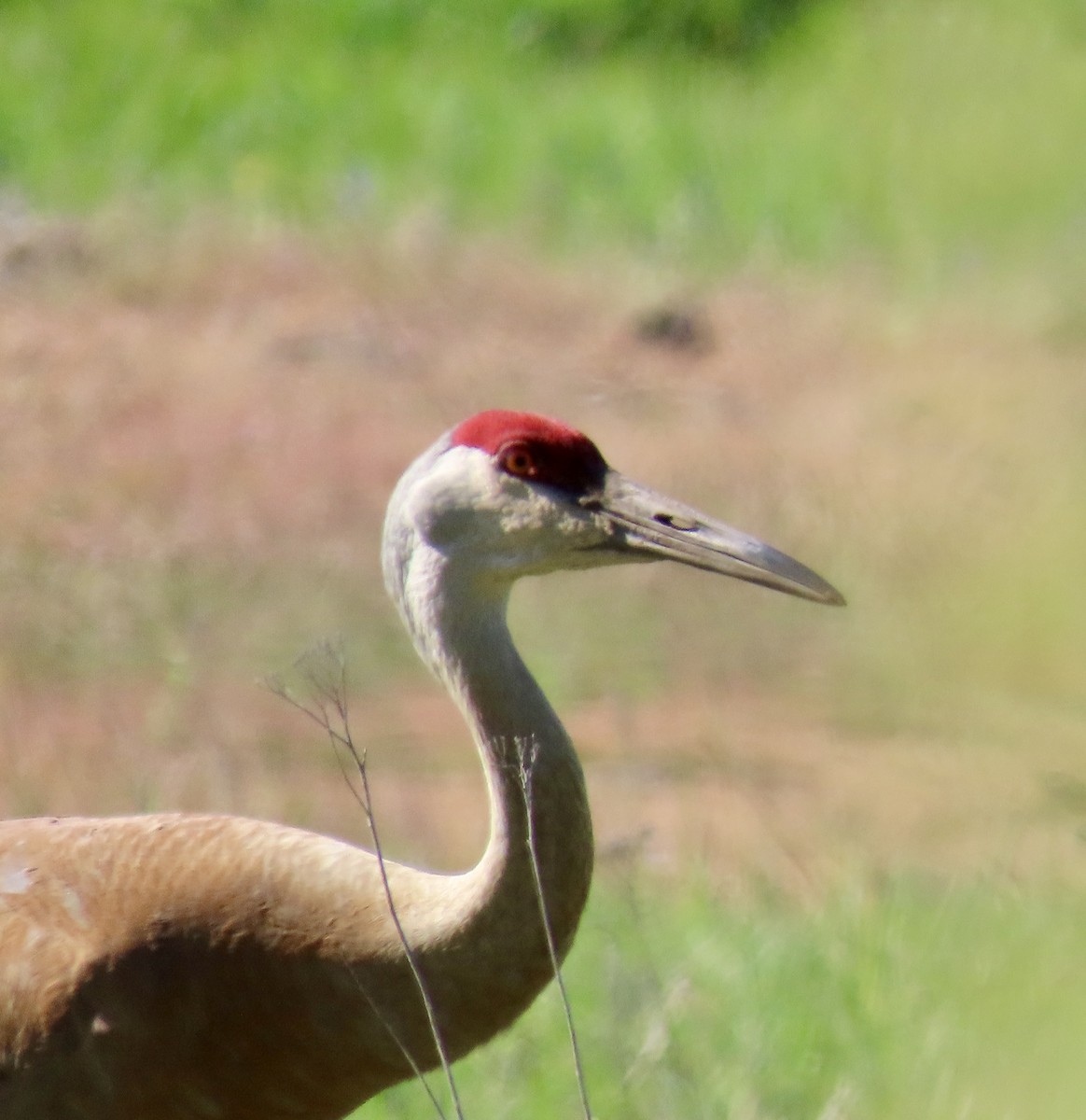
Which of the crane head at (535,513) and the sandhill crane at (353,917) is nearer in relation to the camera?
the sandhill crane at (353,917)

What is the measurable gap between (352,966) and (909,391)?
5.94 m

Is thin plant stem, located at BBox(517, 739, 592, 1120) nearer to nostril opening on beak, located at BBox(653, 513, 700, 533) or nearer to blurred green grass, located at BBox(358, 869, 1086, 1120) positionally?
nostril opening on beak, located at BBox(653, 513, 700, 533)

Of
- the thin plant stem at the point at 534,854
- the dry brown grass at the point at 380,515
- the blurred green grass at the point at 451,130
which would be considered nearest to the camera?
the thin plant stem at the point at 534,854

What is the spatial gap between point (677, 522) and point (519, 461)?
9.0 inches

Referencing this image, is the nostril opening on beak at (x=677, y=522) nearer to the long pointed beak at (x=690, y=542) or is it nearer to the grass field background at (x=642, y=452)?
the long pointed beak at (x=690, y=542)

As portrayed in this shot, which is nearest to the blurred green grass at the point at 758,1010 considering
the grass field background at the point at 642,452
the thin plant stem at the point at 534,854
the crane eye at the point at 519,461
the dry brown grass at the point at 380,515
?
the grass field background at the point at 642,452

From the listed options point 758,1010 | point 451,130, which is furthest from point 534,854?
point 451,130

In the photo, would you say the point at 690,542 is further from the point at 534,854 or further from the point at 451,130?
the point at 451,130

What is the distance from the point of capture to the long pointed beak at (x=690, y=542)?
283 centimetres

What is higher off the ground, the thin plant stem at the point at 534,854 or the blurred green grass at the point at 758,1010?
the thin plant stem at the point at 534,854

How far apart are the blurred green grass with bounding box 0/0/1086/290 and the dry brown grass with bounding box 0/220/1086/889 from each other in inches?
19.3

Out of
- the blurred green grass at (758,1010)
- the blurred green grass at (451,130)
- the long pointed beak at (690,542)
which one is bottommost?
the blurred green grass at (758,1010)

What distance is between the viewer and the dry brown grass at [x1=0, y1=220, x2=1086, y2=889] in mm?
5242

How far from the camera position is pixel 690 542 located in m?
2.88
